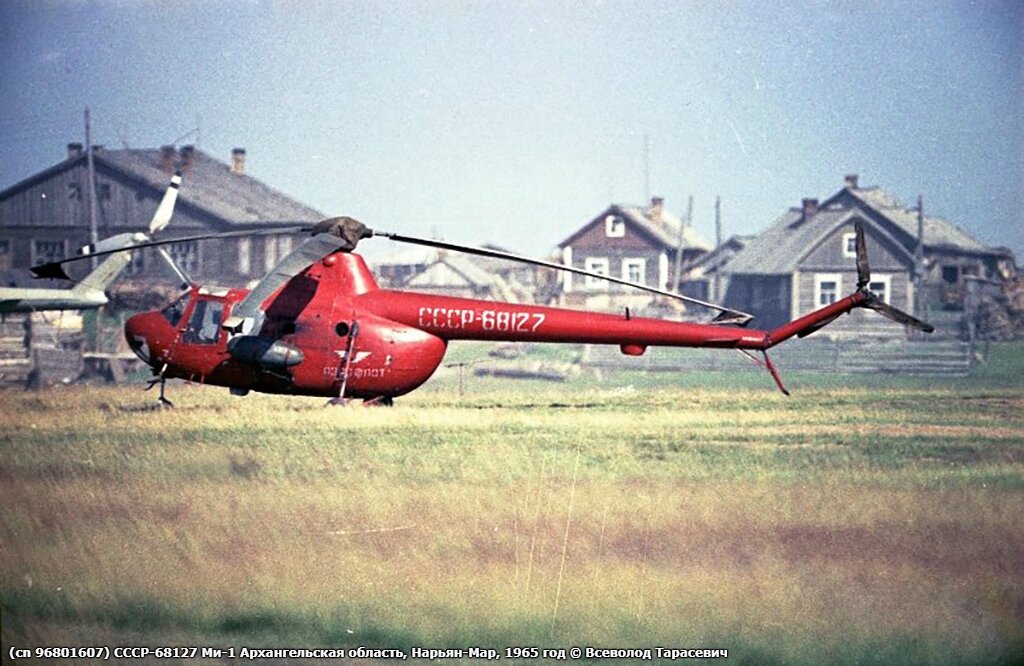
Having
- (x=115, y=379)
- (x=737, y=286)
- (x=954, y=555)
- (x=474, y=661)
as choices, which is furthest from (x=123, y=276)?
(x=737, y=286)

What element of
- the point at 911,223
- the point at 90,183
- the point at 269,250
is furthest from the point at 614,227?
the point at 90,183

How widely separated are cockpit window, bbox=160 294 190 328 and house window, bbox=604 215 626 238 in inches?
552

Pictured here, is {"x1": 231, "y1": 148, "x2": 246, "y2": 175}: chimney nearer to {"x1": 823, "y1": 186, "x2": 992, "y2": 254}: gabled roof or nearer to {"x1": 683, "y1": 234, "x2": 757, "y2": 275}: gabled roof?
{"x1": 823, "y1": 186, "x2": 992, "y2": 254}: gabled roof

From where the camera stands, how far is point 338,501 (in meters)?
13.4

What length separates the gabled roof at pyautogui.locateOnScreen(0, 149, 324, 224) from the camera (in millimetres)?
20812

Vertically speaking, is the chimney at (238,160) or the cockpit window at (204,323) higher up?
the chimney at (238,160)

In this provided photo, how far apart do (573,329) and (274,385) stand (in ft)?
11.5

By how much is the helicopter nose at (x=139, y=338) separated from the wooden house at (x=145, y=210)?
3.17 meters

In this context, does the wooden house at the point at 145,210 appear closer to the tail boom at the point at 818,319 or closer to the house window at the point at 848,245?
the tail boom at the point at 818,319

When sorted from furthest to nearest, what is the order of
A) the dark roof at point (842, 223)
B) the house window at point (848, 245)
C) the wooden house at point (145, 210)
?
the house window at point (848, 245)
the dark roof at point (842, 223)
the wooden house at point (145, 210)

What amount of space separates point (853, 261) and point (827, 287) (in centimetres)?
189

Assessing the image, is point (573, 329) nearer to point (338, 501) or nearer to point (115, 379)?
point (338, 501)

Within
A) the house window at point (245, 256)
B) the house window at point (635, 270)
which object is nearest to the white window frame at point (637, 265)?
the house window at point (635, 270)

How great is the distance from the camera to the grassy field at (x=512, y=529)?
37.6 ft
